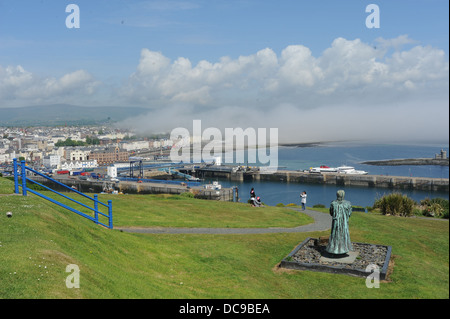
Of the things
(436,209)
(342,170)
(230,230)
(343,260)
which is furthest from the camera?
(342,170)

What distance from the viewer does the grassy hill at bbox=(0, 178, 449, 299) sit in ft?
21.8

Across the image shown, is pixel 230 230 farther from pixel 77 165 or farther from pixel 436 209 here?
pixel 77 165

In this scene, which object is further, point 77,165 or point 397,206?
point 77,165

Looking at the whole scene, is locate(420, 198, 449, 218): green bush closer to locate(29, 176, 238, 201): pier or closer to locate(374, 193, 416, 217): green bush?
locate(374, 193, 416, 217): green bush

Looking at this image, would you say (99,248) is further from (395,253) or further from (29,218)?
(395,253)

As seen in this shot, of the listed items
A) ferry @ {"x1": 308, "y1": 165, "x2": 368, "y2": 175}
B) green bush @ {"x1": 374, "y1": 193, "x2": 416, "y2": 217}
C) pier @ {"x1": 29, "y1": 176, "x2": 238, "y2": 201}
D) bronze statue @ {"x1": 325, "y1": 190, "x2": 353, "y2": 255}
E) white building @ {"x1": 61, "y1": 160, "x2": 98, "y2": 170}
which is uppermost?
bronze statue @ {"x1": 325, "y1": 190, "x2": 353, "y2": 255}

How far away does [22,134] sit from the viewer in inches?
4311

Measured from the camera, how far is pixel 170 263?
10.1 metres

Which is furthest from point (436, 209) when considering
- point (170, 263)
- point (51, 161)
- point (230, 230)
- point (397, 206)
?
point (51, 161)

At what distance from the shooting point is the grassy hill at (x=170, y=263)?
261 inches

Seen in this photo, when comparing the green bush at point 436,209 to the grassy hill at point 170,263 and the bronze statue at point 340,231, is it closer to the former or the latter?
the grassy hill at point 170,263

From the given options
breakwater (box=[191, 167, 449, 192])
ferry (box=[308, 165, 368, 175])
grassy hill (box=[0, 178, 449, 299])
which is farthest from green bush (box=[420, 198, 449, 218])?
ferry (box=[308, 165, 368, 175])

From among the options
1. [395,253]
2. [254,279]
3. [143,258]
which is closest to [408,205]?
[395,253]
